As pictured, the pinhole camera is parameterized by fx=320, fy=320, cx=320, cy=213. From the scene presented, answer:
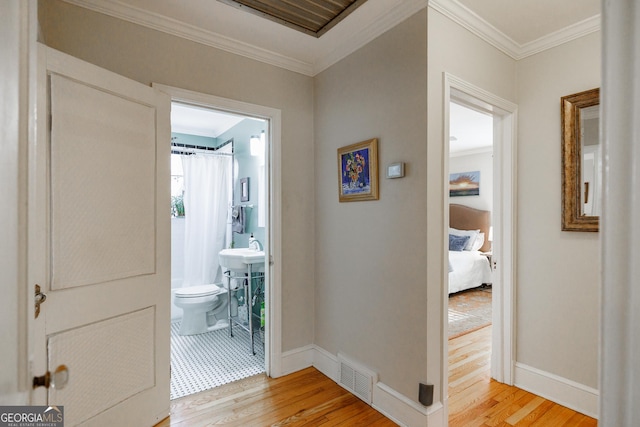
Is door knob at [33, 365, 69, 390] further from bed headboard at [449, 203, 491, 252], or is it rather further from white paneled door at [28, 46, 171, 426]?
bed headboard at [449, 203, 491, 252]

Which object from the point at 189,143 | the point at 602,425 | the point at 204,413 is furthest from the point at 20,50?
the point at 189,143

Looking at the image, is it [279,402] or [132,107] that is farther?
[279,402]

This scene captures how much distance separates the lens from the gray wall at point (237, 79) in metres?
1.88

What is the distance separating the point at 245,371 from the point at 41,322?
1608mm

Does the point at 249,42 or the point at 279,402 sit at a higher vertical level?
the point at 249,42

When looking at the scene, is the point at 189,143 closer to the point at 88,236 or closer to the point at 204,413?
the point at 88,236

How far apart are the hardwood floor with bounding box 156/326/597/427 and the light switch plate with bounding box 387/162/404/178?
157 centimetres

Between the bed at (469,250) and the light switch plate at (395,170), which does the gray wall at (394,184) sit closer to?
the light switch plate at (395,170)

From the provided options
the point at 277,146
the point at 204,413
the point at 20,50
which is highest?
the point at 277,146

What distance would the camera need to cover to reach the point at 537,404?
222 cm

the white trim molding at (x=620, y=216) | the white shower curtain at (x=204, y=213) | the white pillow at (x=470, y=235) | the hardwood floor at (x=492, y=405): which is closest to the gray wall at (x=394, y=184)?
the hardwood floor at (x=492, y=405)

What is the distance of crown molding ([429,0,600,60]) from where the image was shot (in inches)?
76.1

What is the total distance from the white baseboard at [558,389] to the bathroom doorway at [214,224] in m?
2.24

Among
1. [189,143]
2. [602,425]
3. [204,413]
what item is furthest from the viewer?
[189,143]
